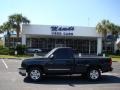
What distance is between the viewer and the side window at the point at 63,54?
15891 mm

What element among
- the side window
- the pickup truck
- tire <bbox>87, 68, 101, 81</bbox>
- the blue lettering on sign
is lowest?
tire <bbox>87, 68, 101, 81</bbox>

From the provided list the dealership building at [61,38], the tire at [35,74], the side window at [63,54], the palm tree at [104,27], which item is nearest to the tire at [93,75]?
the side window at [63,54]

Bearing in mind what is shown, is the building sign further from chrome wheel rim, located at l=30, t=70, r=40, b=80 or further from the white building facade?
chrome wheel rim, located at l=30, t=70, r=40, b=80

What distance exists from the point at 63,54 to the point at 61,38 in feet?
147

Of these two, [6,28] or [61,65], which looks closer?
[61,65]

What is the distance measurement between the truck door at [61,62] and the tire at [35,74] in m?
0.53

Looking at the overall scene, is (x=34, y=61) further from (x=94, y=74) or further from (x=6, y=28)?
(x=6, y=28)

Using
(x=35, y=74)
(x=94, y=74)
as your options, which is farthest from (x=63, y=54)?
(x=94, y=74)

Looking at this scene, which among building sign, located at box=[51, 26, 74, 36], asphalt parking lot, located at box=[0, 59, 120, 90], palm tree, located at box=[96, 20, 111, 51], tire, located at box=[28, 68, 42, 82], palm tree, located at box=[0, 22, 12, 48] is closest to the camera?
asphalt parking lot, located at box=[0, 59, 120, 90]

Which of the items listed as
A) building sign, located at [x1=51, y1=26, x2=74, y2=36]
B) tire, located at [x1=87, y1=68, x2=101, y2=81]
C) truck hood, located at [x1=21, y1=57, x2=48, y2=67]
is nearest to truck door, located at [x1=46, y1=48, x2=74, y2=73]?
truck hood, located at [x1=21, y1=57, x2=48, y2=67]

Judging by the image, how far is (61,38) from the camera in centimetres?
6088

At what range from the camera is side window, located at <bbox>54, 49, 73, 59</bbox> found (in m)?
15.9

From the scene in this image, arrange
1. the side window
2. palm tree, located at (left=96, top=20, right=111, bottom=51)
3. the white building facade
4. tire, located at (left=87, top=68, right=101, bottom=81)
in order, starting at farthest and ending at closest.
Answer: palm tree, located at (left=96, top=20, right=111, bottom=51), the white building facade, tire, located at (left=87, top=68, right=101, bottom=81), the side window

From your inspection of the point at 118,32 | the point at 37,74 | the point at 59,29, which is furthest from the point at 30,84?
the point at 118,32
